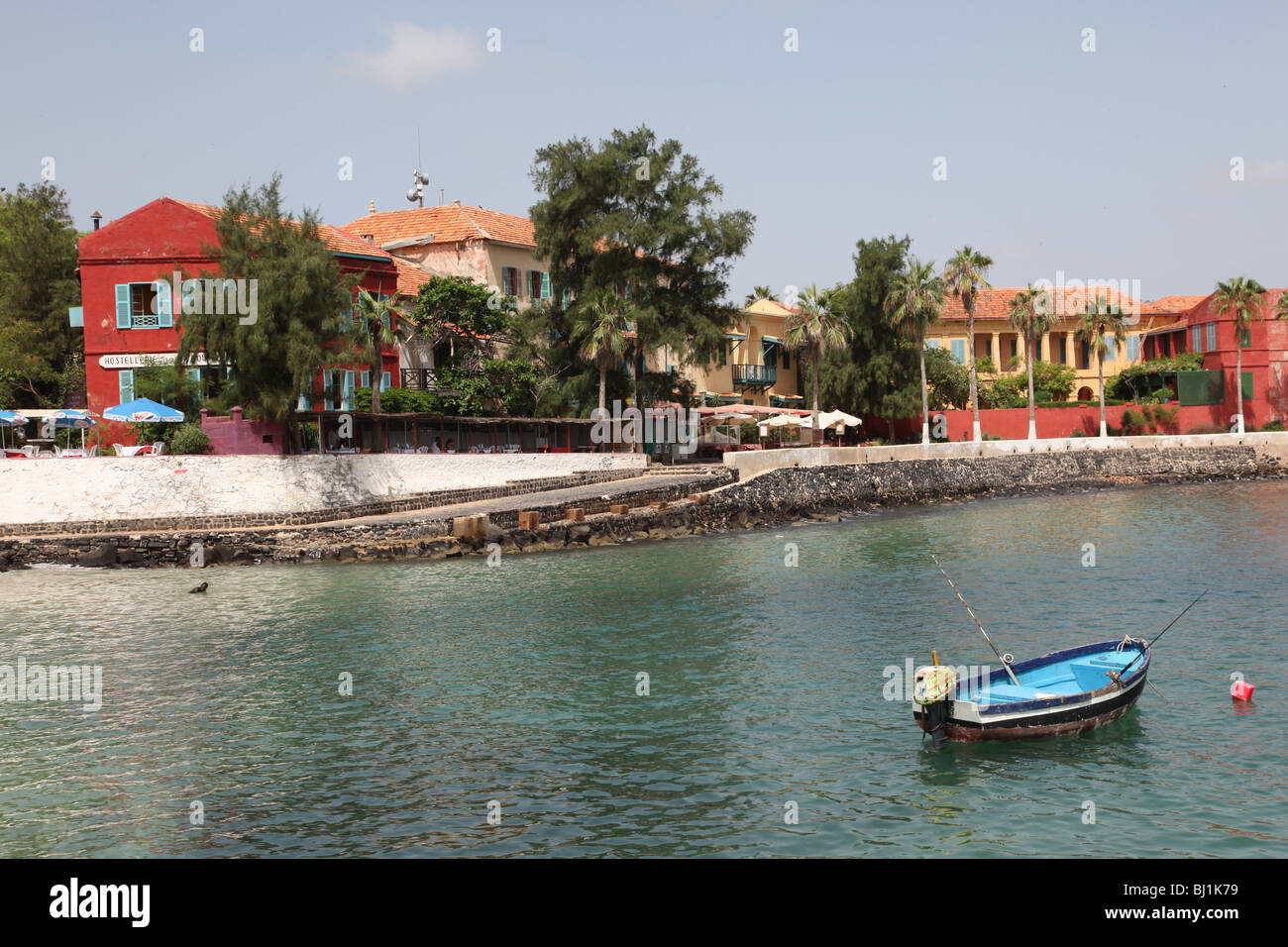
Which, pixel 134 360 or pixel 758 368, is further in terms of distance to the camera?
pixel 758 368

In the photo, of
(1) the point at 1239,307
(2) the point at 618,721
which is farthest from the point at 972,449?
(2) the point at 618,721

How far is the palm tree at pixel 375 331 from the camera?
1766 inches

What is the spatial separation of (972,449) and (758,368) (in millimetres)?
17419

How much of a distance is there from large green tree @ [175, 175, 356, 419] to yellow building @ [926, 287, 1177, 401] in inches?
2146

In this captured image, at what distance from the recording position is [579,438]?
56.4 m

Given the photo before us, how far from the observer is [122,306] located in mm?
45156

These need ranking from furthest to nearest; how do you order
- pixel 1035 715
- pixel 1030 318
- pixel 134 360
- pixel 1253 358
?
pixel 1253 358 → pixel 1030 318 → pixel 134 360 → pixel 1035 715

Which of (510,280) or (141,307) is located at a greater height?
(510,280)

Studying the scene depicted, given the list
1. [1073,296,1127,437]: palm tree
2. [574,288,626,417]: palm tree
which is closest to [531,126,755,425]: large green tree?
[574,288,626,417]: palm tree

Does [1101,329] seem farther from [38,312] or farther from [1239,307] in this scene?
[38,312]

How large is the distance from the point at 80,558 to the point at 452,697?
72.1 ft

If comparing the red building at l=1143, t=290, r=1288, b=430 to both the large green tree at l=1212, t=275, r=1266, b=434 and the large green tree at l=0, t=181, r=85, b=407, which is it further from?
the large green tree at l=0, t=181, r=85, b=407
